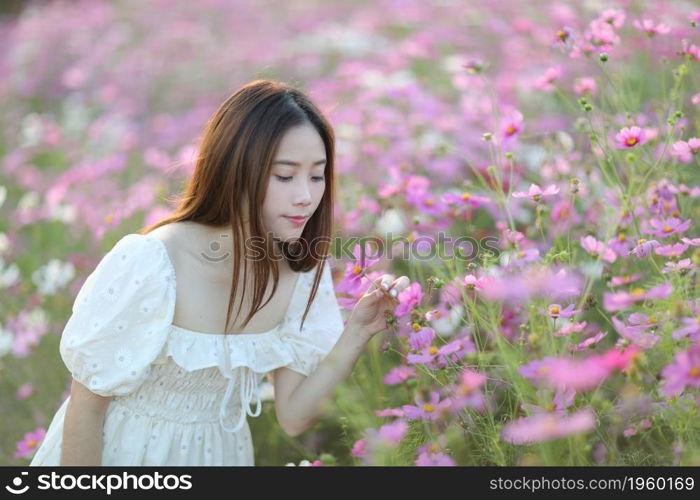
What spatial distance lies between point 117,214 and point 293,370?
2.69 ft

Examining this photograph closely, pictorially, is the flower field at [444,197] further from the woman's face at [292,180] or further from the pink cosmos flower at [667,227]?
the woman's face at [292,180]

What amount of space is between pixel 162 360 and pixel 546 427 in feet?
2.10

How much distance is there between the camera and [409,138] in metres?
2.26

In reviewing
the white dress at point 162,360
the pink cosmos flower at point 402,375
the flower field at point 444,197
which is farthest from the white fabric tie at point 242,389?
the pink cosmos flower at point 402,375

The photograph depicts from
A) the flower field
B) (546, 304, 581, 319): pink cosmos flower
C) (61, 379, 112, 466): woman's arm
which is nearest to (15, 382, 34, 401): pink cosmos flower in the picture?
the flower field

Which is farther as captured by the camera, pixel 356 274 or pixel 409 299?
pixel 356 274

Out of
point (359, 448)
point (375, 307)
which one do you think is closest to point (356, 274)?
point (375, 307)

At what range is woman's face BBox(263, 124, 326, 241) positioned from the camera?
1146 mm

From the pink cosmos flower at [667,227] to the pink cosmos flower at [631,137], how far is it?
0.15m

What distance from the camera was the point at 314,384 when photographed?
1.29 m

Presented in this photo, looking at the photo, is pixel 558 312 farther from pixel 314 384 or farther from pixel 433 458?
pixel 314 384
